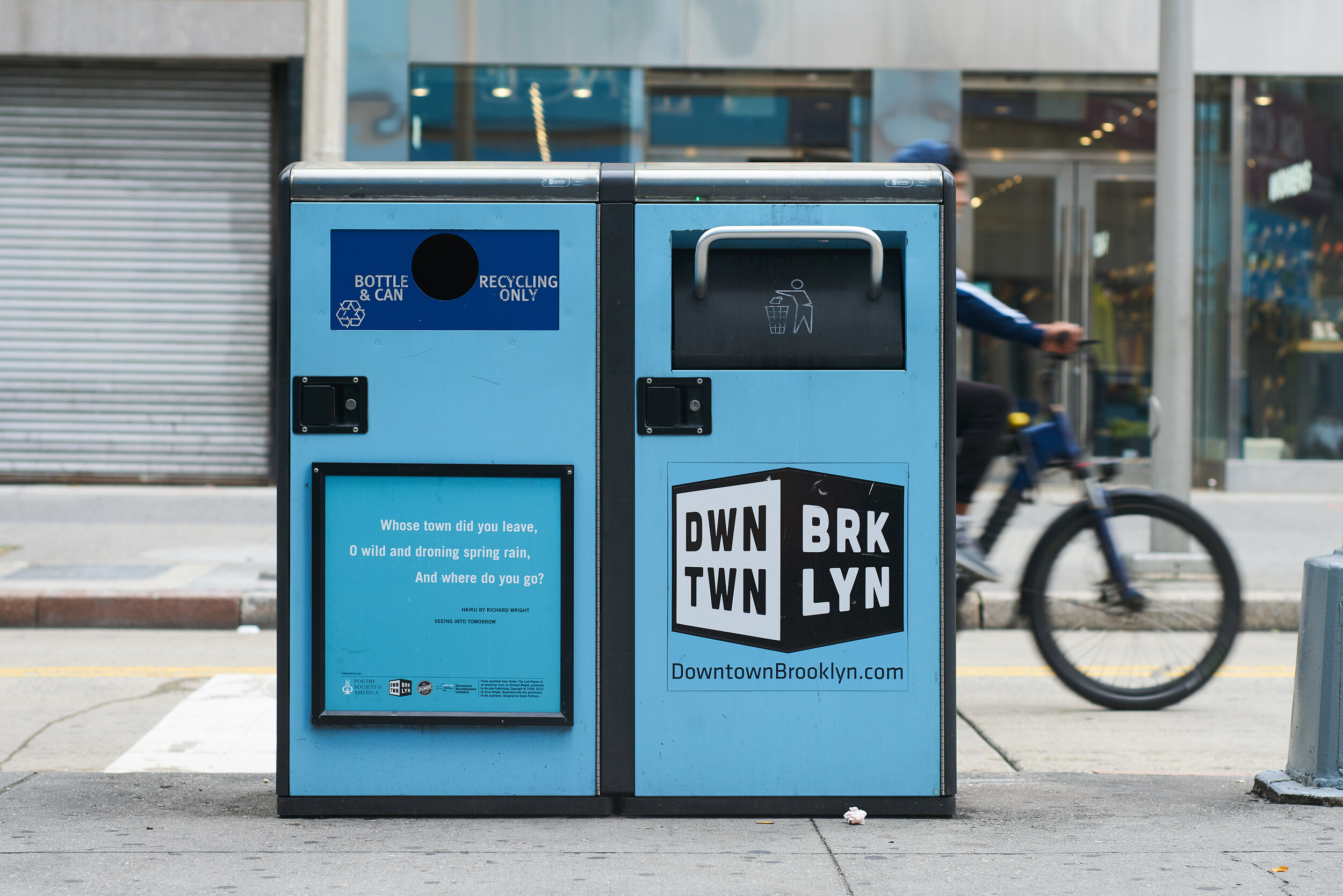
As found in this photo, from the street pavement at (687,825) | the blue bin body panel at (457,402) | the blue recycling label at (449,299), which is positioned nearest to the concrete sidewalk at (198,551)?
the street pavement at (687,825)

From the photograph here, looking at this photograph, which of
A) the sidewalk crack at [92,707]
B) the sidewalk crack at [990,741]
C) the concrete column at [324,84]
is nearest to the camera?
the sidewalk crack at [990,741]

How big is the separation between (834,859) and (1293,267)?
11.4 m

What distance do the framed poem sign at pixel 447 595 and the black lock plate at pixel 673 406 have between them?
0.86ft

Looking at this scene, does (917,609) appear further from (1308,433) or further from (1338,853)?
(1308,433)

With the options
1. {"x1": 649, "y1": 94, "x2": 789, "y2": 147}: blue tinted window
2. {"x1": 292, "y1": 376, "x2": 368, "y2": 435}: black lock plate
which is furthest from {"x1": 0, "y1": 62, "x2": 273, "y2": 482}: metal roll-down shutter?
{"x1": 292, "y1": 376, "x2": 368, "y2": 435}: black lock plate

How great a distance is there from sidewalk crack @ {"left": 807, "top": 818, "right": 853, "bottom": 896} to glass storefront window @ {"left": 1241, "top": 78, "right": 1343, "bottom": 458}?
10611mm

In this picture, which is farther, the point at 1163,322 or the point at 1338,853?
the point at 1163,322

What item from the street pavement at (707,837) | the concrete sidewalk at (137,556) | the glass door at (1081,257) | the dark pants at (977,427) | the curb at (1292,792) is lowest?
the street pavement at (707,837)

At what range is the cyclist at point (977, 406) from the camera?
16.0 feet

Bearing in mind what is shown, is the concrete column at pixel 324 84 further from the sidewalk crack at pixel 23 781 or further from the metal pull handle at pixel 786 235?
the metal pull handle at pixel 786 235

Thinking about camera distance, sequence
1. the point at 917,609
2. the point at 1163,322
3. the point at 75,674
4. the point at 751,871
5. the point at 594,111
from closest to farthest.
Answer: the point at 751,871, the point at 917,609, the point at 75,674, the point at 1163,322, the point at 594,111

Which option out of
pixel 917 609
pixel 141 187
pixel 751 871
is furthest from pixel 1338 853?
pixel 141 187

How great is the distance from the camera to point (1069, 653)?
4.95 m

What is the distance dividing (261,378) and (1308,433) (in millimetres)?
10406
